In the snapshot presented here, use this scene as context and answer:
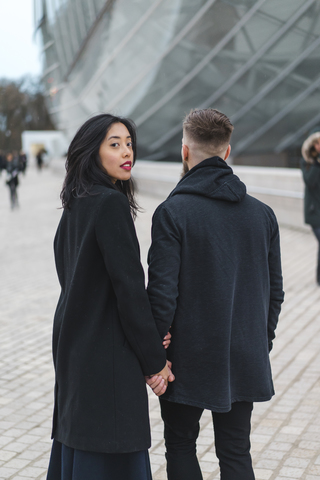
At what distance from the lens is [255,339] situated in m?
2.53

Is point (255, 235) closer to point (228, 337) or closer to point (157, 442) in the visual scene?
point (228, 337)

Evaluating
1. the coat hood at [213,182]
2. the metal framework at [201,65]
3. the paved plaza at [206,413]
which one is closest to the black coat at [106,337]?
the coat hood at [213,182]

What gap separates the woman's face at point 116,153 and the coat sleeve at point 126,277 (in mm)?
161

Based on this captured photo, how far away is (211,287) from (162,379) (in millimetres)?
389

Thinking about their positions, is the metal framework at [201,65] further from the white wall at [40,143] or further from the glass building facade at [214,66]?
the white wall at [40,143]

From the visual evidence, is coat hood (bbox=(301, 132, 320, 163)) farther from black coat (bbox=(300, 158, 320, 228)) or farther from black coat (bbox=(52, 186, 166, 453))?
black coat (bbox=(52, 186, 166, 453))

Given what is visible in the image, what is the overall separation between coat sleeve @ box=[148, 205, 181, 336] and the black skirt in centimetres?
49

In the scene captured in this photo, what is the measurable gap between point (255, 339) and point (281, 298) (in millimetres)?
276

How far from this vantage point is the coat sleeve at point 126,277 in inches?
91.0

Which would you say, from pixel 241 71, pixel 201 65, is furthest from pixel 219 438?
pixel 201 65

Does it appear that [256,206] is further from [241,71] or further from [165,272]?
[241,71]

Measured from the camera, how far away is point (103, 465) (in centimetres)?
241

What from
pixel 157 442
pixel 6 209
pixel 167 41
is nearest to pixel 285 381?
pixel 157 442

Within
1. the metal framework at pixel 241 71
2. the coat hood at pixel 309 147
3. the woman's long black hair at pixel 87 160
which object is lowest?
the coat hood at pixel 309 147
